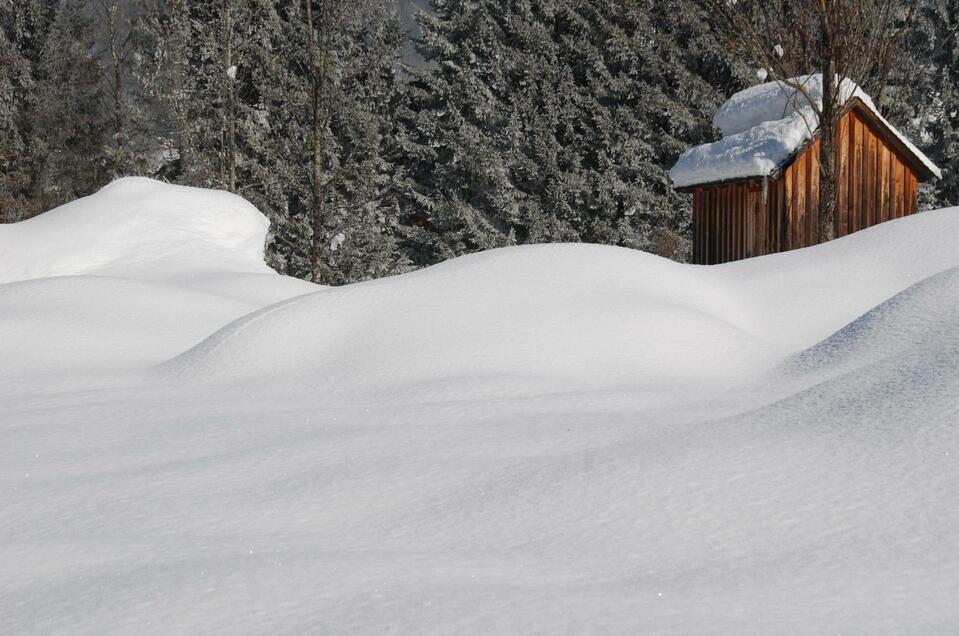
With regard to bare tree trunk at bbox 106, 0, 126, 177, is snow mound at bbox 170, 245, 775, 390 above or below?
below

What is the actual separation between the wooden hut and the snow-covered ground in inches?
306

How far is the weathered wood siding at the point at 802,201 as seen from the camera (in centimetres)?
1490

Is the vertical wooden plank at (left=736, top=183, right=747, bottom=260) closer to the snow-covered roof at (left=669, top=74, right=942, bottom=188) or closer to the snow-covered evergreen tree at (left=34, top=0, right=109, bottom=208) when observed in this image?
the snow-covered roof at (left=669, top=74, right=942, bottom=188)

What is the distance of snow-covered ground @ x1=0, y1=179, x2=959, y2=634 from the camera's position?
6.79 feet

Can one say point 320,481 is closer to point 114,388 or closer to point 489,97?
point 114,388

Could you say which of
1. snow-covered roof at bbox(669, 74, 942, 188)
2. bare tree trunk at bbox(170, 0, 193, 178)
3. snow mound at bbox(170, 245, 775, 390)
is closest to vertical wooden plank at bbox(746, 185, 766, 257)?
snow-covered roof at bbox(669, 74, 942, 188)

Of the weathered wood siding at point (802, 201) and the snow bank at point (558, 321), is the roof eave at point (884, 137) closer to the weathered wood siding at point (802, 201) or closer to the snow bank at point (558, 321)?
the weathered wood siding at point (802, 201)

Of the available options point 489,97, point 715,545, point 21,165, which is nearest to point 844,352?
point 715,545

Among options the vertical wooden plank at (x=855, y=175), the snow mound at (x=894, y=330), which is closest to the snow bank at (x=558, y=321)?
the snow mound at (x=894, y=330)

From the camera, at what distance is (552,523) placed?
261 cm

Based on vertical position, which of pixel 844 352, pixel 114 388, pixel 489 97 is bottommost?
pixel 114 388

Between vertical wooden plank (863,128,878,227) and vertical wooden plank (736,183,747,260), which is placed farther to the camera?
vertical wooden plank (863,128,878,227)

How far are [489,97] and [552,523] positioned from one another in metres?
26.2

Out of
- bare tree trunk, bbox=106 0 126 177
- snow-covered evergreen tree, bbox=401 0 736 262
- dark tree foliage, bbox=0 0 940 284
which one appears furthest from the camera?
bare tree trunk, bbox=106 0 126 177
